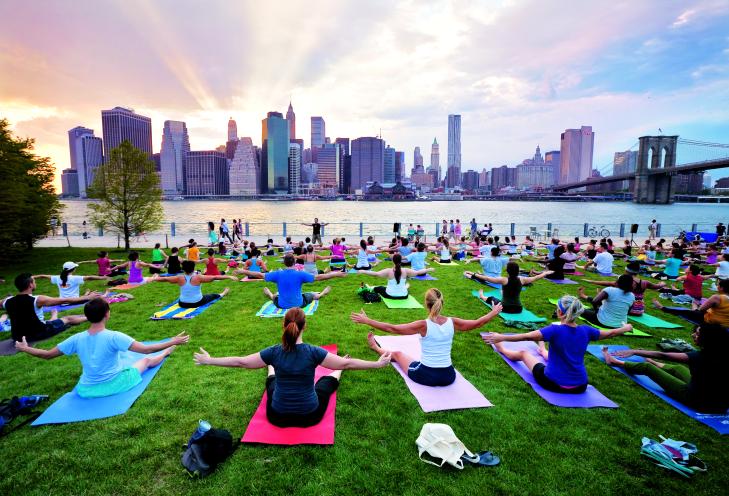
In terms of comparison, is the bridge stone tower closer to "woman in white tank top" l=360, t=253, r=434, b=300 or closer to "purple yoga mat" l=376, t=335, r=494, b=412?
"woman in white tank top" l=360, t=253, r=434, b=300

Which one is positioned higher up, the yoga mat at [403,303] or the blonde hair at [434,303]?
the blonde hair at [434,303]

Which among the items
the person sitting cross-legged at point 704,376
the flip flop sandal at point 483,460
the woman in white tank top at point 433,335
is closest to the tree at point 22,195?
the woman in white tank top at point 433,335

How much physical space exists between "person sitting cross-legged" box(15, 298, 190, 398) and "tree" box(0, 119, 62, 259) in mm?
12891

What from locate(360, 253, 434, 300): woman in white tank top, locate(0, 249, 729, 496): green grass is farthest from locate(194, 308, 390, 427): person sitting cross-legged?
locate(360, 253, 434, 300): woman in white tank top

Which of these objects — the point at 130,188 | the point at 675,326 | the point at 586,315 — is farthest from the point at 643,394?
the point at 130,188

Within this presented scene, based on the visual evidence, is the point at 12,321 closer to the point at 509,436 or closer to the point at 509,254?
the point at 509,436

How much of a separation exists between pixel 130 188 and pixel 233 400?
63.0 feet

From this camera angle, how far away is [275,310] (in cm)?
878

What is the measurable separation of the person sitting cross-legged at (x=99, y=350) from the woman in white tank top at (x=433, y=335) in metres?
2.71

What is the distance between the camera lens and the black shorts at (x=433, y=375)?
5.13 m

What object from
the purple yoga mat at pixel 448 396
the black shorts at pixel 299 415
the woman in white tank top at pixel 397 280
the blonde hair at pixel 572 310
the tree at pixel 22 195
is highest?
the tree at pixel 22 195

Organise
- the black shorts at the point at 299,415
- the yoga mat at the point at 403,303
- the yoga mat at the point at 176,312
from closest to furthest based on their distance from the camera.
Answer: the black shorts at the point at 299,415 → the yoga mat at the point at 176,312 → the yoga mat at the point at 403,303

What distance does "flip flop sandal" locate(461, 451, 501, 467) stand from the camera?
3.72m

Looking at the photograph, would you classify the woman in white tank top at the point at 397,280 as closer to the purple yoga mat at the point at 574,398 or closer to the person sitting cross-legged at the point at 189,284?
the person sitting cross-legged at the point at 189,284
